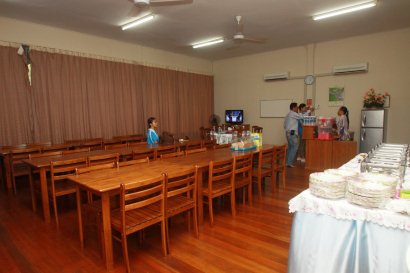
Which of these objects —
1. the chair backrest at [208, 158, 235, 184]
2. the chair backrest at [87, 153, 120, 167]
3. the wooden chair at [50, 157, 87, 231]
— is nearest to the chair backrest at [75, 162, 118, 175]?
the wooden chair at [50, 157, 87, 231]

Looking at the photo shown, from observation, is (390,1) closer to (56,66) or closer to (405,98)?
(405,98)

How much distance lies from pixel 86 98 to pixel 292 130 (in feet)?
16.4

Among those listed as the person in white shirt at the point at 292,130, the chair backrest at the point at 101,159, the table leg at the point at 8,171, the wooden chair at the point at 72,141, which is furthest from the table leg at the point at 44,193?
the person in white shirt at the point at 292,130

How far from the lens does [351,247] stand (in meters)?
1.59

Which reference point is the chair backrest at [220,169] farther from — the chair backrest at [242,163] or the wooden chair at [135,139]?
the wooden chair at [135,139]

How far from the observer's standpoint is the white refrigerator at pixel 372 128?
5996 mm

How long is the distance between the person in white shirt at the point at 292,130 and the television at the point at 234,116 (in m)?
2.44

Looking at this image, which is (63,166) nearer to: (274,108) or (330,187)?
(330,187)

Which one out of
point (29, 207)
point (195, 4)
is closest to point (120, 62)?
point (195, 4)

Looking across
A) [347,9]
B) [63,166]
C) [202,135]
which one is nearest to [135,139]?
[202,135]

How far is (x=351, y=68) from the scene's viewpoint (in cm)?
656

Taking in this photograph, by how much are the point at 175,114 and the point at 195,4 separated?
403cm

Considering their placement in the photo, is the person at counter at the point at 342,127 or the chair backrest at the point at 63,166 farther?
the person at counter at the point at 342,127

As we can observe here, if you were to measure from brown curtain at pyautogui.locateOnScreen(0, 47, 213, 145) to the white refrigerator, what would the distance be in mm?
4899
